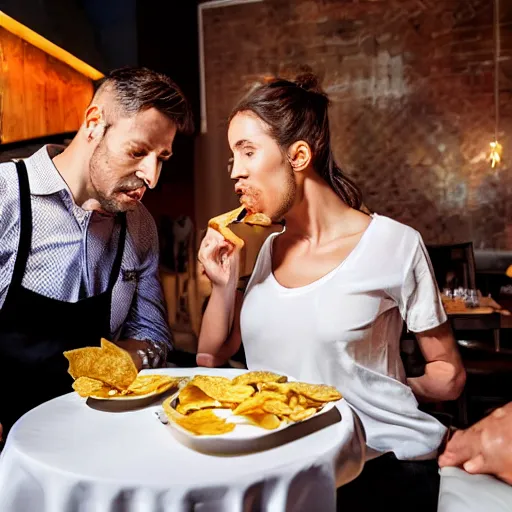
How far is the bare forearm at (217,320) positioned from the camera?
193 cm

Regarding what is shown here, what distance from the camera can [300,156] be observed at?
5.92 ft

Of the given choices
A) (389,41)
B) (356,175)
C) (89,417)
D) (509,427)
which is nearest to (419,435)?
(509,427)

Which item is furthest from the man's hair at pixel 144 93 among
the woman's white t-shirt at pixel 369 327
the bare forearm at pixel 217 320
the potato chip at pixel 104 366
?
the potato chip at pixel 104 366

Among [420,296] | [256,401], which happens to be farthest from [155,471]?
[420,296]

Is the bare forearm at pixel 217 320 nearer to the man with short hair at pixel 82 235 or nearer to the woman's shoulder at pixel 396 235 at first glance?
the man with short hair at pixel 82 235

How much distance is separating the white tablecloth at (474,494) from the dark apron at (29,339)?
1214 mm

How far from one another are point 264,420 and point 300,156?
0.93m

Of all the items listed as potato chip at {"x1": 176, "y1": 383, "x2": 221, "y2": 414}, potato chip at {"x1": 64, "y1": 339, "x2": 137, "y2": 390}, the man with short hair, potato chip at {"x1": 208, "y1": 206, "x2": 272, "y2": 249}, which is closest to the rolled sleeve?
potato chip at {"x1": 208, "y1": 206, "x2": 272, "y2": 249}

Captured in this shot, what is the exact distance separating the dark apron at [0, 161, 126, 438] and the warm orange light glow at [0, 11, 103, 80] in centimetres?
44

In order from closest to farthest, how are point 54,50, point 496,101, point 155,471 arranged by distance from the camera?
point 155,471 → point 54,50 → point 496,101

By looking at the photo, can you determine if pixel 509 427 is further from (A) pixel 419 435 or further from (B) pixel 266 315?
(B) pixel 266 315

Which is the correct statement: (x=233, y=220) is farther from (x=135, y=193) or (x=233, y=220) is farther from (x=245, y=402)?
(x=245, y=402)

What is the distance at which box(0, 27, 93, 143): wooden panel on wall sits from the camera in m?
1.92

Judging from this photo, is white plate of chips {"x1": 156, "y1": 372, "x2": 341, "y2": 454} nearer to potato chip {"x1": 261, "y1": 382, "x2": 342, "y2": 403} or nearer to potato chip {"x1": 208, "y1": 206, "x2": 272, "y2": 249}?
potato chip {"x1": 261, "y1": 382, "x2": 342, "y2": 403}
